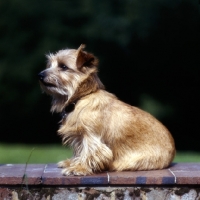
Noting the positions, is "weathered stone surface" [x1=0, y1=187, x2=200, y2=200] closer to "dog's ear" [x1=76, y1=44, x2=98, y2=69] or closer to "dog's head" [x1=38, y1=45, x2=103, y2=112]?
"dog's head" [x1=38, y1=45, x2=103, y2=112]

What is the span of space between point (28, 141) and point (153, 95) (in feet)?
9.83

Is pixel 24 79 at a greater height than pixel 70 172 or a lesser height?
lesser

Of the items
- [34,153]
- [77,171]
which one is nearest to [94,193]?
[77,171]

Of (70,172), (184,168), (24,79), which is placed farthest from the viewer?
(24,79)

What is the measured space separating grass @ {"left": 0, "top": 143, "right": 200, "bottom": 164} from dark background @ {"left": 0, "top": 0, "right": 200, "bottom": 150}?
1009mm

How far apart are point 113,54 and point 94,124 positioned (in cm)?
955

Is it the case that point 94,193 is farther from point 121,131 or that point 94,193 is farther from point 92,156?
point 121,131

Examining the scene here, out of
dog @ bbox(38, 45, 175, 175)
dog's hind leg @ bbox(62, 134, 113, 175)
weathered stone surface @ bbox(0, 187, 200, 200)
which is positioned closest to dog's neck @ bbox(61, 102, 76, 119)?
dog @ bbox(38, 45, 175, 175)

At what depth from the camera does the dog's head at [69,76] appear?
6309mm

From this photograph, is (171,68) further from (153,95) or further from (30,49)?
(30,49)

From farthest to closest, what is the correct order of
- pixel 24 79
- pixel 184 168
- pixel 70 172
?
pixel 24 79 → pixel 184 168 → pixel 70 172

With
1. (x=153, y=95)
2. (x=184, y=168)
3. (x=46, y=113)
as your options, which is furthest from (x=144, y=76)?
(x=184, y=168)

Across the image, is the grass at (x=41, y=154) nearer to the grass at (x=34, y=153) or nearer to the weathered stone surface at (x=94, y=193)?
the grass at (x=34, y=153)

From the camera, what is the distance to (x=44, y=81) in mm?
6293
